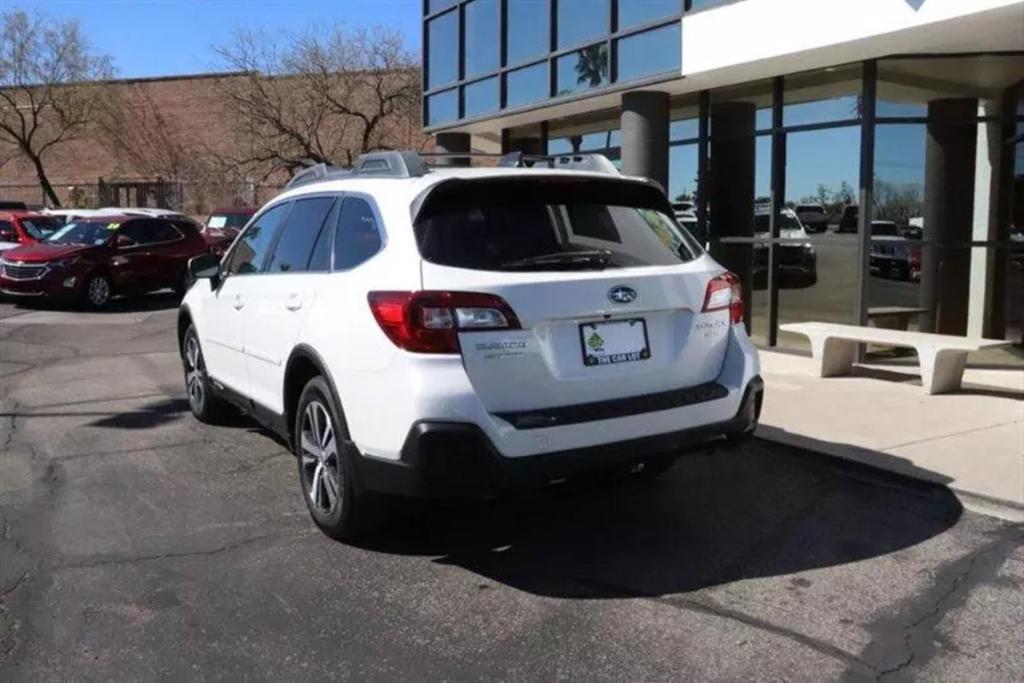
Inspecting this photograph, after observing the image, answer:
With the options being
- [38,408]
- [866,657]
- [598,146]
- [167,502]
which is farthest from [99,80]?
[866,657]

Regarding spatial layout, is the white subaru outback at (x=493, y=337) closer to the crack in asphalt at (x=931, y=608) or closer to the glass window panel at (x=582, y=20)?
the crack in asphalt at (x=931, y=608)

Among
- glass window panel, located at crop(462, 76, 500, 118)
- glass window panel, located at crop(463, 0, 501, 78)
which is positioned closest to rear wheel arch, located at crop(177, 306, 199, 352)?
glass window panel, located at crop(462, 76, 500, 118)

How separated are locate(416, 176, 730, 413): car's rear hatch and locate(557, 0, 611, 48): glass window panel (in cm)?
859

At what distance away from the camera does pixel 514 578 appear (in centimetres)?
435

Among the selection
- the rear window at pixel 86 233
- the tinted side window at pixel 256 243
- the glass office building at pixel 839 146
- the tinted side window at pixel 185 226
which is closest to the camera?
→ the tinted side window at pixel 256 243

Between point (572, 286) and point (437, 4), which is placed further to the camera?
point (437, 4)

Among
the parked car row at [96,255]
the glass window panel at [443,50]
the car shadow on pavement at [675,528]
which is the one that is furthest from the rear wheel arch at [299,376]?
the glass window panel at [443,50]

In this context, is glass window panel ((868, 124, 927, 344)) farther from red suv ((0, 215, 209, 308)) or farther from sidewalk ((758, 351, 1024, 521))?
red suv ((0, 215, 209, 308))

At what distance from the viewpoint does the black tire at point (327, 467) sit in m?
4.44

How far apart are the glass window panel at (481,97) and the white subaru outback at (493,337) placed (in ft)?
34.2

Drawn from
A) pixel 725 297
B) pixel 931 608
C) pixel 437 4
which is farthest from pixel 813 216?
pixel 437 4

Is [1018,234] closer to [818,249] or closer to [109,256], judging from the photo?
[818,249]

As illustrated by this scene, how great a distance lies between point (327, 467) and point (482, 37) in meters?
12.1

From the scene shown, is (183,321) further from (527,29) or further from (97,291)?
(97,291)
